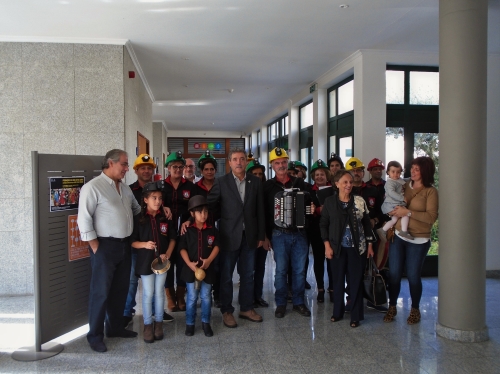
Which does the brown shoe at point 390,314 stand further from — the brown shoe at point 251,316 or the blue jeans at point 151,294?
the blue jeans at point 151,294

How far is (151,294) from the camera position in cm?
394

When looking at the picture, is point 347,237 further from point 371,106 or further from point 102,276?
point 371,106

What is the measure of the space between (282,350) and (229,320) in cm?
76

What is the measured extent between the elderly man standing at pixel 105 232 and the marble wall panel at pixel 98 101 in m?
2.07

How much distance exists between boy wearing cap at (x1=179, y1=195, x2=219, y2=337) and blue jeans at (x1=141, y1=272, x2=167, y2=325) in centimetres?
22

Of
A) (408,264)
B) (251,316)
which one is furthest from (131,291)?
(408,264)

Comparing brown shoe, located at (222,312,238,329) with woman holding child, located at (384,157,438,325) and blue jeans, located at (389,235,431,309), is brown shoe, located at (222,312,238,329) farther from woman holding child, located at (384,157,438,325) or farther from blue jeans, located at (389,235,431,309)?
blue jeans, located at (389,235,431,309)

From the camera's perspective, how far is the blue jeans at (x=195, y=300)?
4.02 m

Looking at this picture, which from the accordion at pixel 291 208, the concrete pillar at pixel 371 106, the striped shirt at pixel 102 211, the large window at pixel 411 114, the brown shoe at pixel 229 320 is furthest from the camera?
the large window at pixel 411 114

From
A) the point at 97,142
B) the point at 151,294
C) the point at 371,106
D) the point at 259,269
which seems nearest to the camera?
the point at 151,294

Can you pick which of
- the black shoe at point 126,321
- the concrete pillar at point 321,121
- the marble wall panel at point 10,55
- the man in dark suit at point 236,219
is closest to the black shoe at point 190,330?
the man in dark suit at point 236,219

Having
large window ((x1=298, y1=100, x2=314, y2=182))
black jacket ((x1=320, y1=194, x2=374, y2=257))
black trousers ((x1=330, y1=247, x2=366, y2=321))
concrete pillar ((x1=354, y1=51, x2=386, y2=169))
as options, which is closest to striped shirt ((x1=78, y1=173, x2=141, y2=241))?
black jacket ((x1=320, y1=194, x2=374, y2=257))

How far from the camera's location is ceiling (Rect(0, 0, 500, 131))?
4715 millimetres

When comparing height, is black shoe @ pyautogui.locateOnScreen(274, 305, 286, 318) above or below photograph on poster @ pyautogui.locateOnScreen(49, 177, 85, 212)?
below
